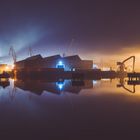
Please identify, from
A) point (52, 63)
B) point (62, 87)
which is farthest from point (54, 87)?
point (52, 63)

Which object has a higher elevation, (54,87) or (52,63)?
(52,63)

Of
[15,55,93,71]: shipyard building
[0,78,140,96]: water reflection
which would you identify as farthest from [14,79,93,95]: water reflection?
[15,55,93,71]: shipyard building

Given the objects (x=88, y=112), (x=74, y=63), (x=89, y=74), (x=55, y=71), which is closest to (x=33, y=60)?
(x=74, y=63)

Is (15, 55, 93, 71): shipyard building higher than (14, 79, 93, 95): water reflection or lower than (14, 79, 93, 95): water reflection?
higher

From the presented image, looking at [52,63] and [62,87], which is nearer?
[62,87]

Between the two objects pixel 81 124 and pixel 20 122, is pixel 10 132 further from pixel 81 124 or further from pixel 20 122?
pixel 81 124

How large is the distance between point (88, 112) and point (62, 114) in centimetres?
84

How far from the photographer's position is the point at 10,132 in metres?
5.01

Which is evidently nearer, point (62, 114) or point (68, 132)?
point (68, 132)

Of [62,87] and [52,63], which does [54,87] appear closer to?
[62,87]

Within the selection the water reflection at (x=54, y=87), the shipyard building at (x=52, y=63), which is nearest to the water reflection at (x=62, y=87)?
the water reflection at (x=54, y=87)

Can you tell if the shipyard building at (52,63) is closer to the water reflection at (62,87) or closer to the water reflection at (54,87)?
the water reflection at (62,87)

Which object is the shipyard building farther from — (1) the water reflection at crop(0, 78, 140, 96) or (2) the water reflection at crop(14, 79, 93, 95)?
(2) the water reflection at crop(14, 79, 93, 95)

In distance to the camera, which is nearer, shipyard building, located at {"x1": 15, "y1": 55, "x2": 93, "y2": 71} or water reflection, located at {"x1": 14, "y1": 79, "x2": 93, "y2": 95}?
water reflection, located at {"x1": 14, "y1": 79, "x2": 93, "y2": 95}
